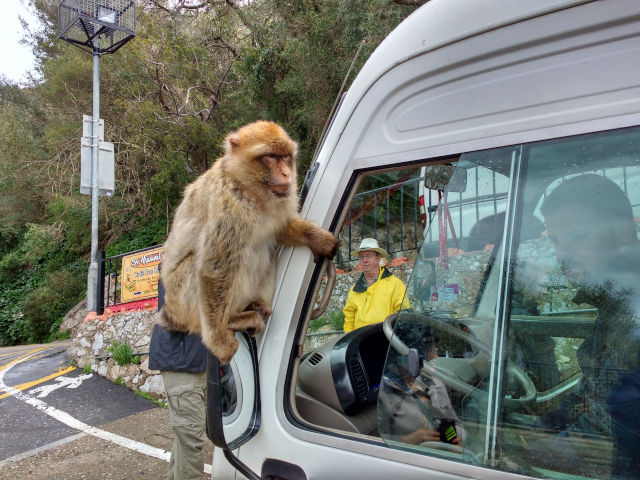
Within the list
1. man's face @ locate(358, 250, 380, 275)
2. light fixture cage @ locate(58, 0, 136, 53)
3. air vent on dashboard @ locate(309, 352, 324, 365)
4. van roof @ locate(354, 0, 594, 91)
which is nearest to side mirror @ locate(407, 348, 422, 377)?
air vent on dashboard @ locate(309, 352, 324, 365)

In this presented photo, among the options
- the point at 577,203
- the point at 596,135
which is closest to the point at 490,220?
the point at 577,203

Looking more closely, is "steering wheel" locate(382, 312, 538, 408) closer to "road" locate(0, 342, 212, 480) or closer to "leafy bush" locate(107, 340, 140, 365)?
"road" locate(0, 342, 212, 480)

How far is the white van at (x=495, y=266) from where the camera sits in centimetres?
103

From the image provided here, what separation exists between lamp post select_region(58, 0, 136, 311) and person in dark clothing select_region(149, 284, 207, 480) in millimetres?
5510

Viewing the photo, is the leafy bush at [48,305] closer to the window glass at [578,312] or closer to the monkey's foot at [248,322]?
the monkey's foot at [248,322]

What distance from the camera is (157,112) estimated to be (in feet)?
43.6

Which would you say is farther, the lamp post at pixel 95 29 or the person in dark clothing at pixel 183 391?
the lamp post at pixel 95 29

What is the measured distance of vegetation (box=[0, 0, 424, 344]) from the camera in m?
10.9

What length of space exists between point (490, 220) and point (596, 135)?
1.01ft

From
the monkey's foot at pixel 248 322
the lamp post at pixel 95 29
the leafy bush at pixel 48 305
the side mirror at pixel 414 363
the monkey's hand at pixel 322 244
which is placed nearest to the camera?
the side mirror at pixel 414 363

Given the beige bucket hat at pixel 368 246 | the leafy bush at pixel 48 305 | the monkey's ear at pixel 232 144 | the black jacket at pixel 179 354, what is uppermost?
the monkey's ear at pixel 232 144

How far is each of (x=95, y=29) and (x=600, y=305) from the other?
1059cm

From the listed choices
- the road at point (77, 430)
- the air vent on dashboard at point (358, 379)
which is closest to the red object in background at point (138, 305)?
the road at point (77, 430)

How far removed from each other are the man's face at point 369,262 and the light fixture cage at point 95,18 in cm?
792
